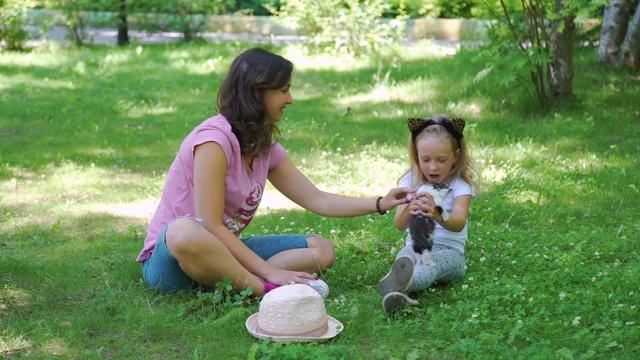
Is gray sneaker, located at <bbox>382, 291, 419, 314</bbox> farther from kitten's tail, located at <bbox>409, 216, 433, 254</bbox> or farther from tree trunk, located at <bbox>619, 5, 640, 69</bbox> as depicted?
tree trunk, located at <bbox>619, 5, 640, 69</bbox>

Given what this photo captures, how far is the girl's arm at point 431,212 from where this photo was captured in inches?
161

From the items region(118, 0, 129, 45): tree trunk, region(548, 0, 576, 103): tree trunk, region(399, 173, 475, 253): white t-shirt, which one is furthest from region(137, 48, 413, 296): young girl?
region(118, 0, 129, 45): tree trunk

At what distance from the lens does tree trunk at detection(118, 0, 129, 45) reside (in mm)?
14547

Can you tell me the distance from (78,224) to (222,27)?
11631mm

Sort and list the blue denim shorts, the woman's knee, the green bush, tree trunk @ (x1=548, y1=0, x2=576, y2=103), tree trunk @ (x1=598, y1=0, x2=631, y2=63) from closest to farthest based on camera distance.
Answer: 1. the blue denim shorts
2. the woman's knee
3. tree trunk @ (x1=548, y1=0, x2=576, y2=103)
4. tree trunk @ (x1=598, y1=0, x2=631, y2=63)
5. the green bush

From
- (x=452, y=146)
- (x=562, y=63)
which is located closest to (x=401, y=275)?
(x=452, y=146)

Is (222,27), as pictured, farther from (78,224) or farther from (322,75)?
(78,224)

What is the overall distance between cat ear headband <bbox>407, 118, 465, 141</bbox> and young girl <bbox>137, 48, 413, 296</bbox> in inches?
15.3

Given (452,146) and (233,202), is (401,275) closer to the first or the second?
(452,146)

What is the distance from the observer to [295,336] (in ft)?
11.9

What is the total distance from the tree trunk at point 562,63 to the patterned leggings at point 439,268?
13.2 feet

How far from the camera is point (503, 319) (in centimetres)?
381

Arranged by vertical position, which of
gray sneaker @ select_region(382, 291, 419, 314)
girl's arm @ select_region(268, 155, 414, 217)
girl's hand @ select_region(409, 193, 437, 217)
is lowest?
gray sneaker @ select_region(382, 291, 419, 314)

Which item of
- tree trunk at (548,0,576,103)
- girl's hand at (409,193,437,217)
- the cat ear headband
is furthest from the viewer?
tree trunk at (548,0,576,103)
